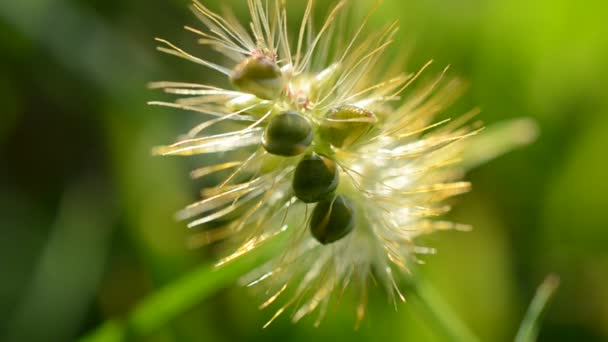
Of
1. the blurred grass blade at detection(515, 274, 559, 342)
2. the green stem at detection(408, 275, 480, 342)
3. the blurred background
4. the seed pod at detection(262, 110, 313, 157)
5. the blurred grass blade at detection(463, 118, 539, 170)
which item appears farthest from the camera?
the blurred background

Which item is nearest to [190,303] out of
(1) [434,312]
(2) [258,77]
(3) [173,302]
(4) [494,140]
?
(3) [173,302]

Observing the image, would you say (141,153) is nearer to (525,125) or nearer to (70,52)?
(70,52)

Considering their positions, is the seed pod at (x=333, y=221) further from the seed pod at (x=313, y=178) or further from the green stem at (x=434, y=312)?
the green stem at (x=434, y=312)

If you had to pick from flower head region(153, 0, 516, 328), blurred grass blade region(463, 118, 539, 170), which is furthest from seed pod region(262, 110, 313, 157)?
blurred grass blade region(463, 118, 539, 170)

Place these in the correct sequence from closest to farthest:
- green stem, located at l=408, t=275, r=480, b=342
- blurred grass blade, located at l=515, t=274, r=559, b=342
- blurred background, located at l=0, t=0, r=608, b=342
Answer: blurred grass blade, located at l=515, t=274, r=559, b=342 → green stem, located at l=408, t=275, r=480, b=342 → blurred background, located at l=0, t=0, r=608, b=342

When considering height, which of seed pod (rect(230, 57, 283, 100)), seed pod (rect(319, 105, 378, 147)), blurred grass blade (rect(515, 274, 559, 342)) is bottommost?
blurred grass blade (rect(515, 274, 559, 342))

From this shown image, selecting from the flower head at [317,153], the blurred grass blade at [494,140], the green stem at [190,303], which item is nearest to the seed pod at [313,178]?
the flower head at [317,153]

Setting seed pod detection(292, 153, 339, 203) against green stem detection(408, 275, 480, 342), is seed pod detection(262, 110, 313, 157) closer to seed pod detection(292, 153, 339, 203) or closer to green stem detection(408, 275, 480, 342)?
seed pod detection(292, 153, 339, 203)
